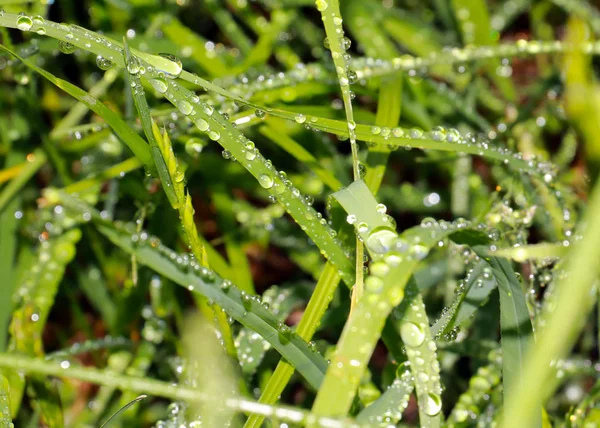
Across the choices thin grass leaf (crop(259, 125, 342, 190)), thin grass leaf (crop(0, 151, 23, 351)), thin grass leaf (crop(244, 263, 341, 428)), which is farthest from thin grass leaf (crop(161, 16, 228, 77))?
thin grass leaf (crop(244, 263, 341, 428))

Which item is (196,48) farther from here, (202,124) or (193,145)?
(202,124)

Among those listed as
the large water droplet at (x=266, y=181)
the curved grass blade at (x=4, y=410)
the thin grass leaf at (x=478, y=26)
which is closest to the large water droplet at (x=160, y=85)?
the large water droplet at (x=266, y=181)

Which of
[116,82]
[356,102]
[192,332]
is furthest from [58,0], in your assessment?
[192,332]

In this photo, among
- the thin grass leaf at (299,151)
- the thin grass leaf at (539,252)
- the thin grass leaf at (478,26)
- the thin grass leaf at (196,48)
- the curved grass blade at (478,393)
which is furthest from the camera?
the thin grass leaf at (478,26)

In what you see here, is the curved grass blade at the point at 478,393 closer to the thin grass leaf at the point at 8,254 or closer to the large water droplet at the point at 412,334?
the large water droplet at the point at 412,334

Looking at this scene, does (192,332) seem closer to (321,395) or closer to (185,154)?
(185,154)

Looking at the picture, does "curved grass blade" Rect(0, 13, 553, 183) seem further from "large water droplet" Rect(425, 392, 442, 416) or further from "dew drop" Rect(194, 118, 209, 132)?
"large water droplet" Rect(425, 392, 442, 416)
